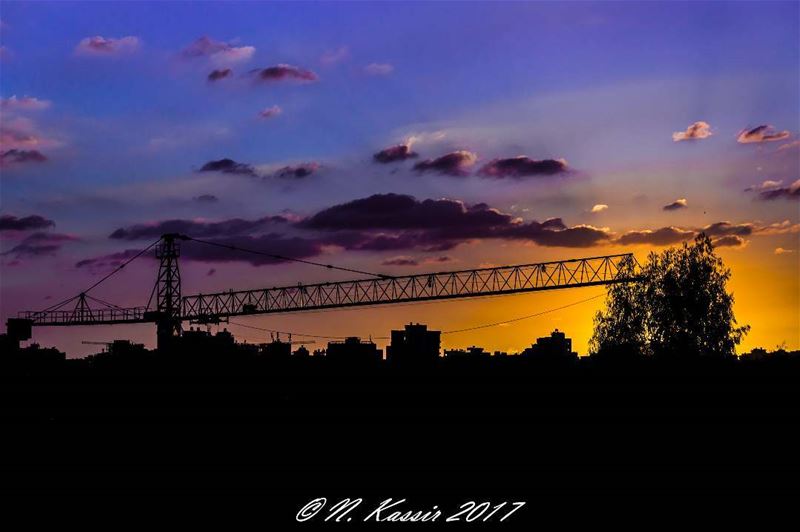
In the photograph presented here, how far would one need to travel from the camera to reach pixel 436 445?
77125 millimetres

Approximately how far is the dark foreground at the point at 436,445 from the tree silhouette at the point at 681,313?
554 inches

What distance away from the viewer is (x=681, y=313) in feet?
332

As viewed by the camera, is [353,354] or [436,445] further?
[353,354]

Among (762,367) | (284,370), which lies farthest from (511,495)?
(284,370)

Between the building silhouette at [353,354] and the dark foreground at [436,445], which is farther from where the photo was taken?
the building silhouette at [353,354]

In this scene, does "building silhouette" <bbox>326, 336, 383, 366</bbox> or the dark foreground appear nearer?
the dark foreground

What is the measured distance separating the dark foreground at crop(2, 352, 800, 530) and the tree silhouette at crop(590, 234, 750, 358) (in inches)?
554

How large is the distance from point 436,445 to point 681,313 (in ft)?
119

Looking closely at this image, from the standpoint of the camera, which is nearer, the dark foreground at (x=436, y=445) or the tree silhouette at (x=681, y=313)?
the dark foreground at (x=436, y=445)

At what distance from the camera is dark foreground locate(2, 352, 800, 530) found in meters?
58.7

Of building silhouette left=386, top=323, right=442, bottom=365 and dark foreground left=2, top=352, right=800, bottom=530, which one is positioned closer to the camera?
dark foreground left=2, top=352, right=800, bottom=530

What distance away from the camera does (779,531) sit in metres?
50.3

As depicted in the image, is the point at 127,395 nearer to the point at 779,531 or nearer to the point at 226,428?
the point at 226,428

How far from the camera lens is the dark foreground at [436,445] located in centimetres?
5866
